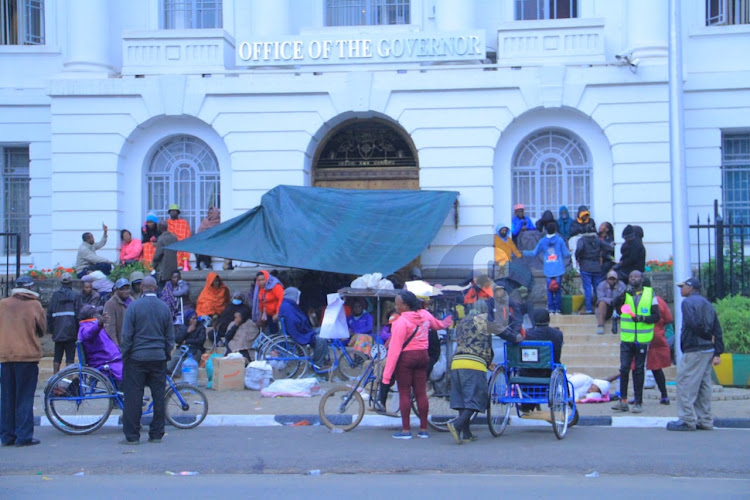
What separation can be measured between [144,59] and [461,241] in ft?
25.5

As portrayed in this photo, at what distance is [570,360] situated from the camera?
14781mm

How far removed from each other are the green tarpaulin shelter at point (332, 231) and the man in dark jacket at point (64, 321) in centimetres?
215

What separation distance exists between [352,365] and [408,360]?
440cm

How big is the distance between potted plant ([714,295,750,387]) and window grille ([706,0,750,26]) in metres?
8.14

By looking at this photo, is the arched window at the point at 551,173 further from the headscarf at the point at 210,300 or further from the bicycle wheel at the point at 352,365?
the headscarf at the point at 210,300

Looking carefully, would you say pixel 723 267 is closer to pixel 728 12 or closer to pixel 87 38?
pixel 728 12

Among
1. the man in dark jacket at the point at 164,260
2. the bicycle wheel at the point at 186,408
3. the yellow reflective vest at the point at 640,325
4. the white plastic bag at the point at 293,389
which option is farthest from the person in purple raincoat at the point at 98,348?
the yellow reflective vest at the point at 640,325

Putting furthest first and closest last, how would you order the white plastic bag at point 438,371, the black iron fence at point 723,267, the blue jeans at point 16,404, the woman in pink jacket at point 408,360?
the black iron fence at point 723,267 < the white plastic bag at point 438,371 < the woman in pink jacket at point 408,360 < the blue jeans at point 16,404

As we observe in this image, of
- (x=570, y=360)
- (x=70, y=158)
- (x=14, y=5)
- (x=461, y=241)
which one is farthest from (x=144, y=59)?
(x=570, y=360)

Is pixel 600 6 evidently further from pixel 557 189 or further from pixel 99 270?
pixel 99 270

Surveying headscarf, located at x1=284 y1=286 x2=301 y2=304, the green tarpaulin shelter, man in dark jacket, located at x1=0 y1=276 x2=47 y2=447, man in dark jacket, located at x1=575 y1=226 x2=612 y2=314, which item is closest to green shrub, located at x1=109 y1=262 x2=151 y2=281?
the green tarpaulin shelter

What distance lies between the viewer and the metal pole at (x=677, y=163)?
13.4m

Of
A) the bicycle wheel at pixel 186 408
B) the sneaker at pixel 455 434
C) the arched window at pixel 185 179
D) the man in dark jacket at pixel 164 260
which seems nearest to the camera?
the sneaker at pixel 455 434

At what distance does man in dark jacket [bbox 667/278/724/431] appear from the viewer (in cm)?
1059
